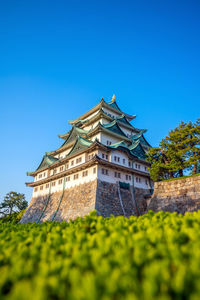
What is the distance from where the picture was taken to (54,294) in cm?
212

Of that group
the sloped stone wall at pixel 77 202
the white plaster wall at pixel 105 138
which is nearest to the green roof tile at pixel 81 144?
the white plaster wall at pixel 105 138

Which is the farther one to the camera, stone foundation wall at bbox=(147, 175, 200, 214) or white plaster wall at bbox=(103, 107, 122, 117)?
white plaster wall at bbox=(103, 107, 122, 117)

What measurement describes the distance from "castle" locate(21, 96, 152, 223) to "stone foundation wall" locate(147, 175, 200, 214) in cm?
660

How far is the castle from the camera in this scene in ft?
75.5

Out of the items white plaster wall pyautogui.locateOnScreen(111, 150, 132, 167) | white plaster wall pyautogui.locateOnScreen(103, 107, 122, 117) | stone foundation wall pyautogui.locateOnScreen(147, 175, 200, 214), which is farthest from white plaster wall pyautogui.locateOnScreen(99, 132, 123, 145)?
stone foundation wall pyautogui.locateOnScreen(147, 175, 200, 214)

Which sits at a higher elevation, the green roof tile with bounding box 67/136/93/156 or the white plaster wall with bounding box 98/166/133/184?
the green roof tile with bounding box 67/136/93/156

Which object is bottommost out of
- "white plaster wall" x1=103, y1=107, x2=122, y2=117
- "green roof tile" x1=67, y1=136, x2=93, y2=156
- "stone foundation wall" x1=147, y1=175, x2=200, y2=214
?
"stone foundation wall" x1=147, y1=175, x2=200, y2=214

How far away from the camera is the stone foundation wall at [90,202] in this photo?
864 inches

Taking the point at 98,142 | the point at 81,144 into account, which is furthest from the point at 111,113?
the point at 98,142

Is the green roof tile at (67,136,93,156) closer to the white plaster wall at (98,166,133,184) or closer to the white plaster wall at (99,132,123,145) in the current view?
the white plaster wall at (99,132,123,145)

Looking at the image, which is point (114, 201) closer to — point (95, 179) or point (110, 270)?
point (95, 179)

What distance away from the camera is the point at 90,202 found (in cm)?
2203

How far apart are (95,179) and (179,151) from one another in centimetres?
1045

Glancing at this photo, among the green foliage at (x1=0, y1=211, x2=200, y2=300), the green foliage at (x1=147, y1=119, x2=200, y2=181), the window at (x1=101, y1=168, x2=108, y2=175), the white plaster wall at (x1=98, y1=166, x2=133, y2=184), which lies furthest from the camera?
the window at (x1=101, y1=168, x2=108, y2=175)
